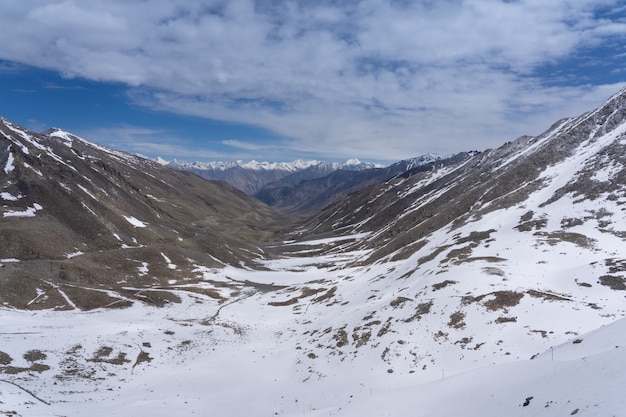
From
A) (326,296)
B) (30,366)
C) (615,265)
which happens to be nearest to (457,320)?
(615,265)

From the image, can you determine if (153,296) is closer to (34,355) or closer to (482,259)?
(34,355)

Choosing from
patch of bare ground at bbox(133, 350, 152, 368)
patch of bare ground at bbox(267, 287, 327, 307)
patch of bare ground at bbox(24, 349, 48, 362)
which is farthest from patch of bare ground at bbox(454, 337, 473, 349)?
patch of bare ground at bbox(267, 287, 327, 307)

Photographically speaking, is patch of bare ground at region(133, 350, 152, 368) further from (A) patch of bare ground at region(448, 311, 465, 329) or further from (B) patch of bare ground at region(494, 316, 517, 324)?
(B) patch of bare ground at region(494, 316, 517, 324)

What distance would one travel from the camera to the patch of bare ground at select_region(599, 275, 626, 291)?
3534 cm

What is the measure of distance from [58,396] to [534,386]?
3138 cm

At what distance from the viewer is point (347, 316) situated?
4603 cm

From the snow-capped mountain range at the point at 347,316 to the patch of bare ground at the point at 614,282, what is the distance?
0.26 m

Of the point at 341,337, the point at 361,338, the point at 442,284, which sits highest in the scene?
the point at 442,284

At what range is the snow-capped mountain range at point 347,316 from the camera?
21.5 m

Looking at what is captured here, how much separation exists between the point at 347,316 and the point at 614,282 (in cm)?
2821

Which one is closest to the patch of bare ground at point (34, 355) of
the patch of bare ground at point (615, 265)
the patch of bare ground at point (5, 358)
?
the patch of bare ground at point (5, 358)

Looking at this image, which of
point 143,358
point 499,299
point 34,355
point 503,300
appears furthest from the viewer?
point 143,358

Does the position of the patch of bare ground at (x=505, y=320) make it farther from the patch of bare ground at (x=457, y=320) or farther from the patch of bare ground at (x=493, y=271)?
the patch of bare ground at (x=493, y=271)

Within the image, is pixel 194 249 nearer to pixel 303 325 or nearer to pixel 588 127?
pixel 303 325
